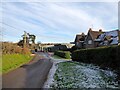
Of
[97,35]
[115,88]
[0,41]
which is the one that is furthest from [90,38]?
[115,88]

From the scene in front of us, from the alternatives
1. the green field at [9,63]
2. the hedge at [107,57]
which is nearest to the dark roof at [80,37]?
the green field at [9,63]

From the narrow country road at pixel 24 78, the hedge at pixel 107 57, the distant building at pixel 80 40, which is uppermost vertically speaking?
the distant building at pixel 80 40

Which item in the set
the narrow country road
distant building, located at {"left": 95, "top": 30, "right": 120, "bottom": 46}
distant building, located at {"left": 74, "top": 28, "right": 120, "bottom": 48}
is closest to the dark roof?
distant building, located at {"left": 74, "top": 28, "right": 120, "bottom": 48}

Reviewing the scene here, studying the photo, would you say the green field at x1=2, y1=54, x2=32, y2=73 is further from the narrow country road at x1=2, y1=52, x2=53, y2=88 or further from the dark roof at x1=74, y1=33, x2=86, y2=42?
the dark roof at x1=74, y1=33, x2=86, y2=42

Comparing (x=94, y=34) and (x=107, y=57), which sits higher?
(x=94, y=34)

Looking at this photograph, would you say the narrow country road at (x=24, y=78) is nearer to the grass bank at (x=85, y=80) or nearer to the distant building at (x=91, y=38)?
the grass bank at (x=85, y=80)

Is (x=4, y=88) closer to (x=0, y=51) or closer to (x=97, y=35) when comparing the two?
(x=0, y=51)

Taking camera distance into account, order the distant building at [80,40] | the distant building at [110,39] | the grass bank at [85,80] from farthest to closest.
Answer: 1. the distant building at [80,40]
2. the distant building at [110,39]
3. the grass bank at [85,80]

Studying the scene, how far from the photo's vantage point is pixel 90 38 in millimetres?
63469

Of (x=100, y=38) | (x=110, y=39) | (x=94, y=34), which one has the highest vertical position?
(x=94, y=34)

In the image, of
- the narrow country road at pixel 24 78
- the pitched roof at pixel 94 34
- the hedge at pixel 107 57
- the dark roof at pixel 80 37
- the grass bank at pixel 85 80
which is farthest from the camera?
the dark roof at pixel 80 37

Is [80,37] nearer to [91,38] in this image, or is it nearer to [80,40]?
[80,40]

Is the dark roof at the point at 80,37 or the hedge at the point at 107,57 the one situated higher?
the dark roof at the point at 80,37

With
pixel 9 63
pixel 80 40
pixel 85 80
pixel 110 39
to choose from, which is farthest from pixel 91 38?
pixel 85 80
